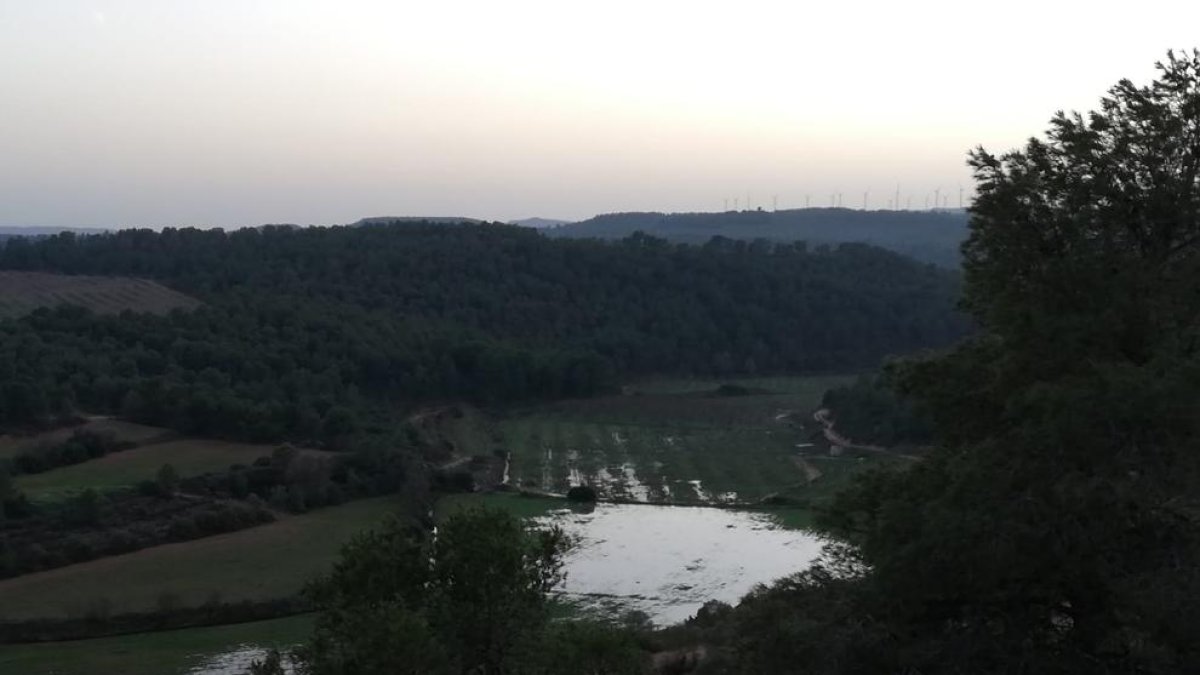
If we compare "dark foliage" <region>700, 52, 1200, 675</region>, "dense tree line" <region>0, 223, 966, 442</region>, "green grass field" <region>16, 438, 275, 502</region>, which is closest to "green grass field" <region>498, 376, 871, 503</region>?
"dense tree line" <region>0, 223, 966, 442</region>

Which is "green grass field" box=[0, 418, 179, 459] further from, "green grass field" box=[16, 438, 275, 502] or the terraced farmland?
the terraced farmland

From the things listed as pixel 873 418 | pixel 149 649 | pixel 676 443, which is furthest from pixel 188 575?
pixel 873 418

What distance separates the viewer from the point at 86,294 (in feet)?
251

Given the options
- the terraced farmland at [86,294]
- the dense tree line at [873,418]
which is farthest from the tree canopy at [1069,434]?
the terraced farmland at [86,294]

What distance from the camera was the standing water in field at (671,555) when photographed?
3303 cm

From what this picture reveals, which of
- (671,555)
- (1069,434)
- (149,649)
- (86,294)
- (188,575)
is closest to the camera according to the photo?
(1069,434)

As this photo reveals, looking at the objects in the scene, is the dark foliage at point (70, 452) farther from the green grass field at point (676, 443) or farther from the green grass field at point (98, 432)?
the green grass field at point (676, 443)

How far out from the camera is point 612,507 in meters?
47.2

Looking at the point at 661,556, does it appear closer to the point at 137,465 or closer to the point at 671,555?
the point at 671,555

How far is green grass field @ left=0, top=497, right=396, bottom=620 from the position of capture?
32.6 metres

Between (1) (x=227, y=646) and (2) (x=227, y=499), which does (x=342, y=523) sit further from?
(1) (x=227, y=646)

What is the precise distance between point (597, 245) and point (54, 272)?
4530cm

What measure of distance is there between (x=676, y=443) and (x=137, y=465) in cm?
2745

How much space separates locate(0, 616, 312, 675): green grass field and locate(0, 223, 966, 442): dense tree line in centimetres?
2332
